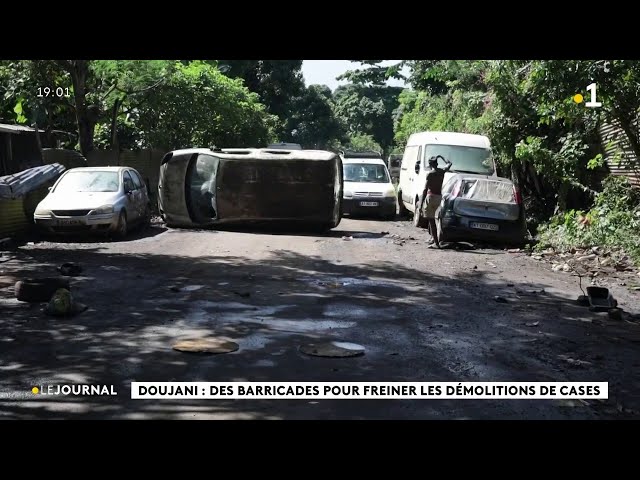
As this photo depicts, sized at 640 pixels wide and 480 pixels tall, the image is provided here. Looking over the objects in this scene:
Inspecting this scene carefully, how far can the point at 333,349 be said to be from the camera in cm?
687

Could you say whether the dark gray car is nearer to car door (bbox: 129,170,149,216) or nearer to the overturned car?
the overturned car

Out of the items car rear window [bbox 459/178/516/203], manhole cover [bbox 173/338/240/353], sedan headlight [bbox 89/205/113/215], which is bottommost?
manhole cover [bbox 173/338/240/353]

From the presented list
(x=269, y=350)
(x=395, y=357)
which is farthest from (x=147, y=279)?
(x=395, y=357)

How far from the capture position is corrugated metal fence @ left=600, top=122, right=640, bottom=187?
50.6 feet

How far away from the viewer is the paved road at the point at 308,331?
5.32 m

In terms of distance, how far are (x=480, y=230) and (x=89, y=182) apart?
8.47 metres

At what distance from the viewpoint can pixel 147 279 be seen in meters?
10.8

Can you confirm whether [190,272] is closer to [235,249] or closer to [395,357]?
[235,249]

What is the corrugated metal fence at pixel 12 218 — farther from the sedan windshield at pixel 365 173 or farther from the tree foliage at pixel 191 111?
the tree foliage at pixel 191 111

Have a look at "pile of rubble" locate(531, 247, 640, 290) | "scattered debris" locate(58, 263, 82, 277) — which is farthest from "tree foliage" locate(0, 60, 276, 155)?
"pile of rubble" locate(531, 247, 640, 290)

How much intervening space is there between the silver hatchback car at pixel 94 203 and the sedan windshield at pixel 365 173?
7458mm

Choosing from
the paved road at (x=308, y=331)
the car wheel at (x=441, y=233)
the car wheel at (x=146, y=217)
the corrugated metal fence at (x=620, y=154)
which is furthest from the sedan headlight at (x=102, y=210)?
the corrugated metal fence at (x=620, y=154)

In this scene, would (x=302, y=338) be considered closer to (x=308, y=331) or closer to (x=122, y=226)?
(x=308, y=331)

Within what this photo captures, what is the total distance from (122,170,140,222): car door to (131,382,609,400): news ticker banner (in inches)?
451
